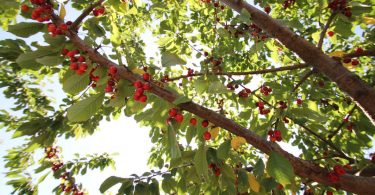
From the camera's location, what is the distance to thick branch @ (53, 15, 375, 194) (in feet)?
6.75

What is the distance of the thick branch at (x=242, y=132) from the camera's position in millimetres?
2057

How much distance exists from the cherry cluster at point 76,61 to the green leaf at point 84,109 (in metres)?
0.24

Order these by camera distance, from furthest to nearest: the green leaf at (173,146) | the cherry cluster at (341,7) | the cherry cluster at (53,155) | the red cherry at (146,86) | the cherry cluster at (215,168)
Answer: the cherry cluster at (53,155)
the cherry cluster at (341,7)
the cherry cluster at (215,168)
the red cherry at (146,86)
the green leaf at (173,146)

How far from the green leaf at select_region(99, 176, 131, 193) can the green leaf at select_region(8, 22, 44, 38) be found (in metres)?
1.34

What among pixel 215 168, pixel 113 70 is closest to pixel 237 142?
pixel 215 168

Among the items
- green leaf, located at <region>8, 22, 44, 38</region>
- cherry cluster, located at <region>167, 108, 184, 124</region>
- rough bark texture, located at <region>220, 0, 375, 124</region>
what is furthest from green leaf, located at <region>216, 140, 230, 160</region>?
green leaf, located at <region>8, 22, 44, 38</region>

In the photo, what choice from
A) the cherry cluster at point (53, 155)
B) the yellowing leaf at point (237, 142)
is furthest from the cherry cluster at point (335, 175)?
the cherry cluster at point (53, 155)

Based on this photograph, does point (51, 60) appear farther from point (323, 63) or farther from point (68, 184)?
point (68, 184)

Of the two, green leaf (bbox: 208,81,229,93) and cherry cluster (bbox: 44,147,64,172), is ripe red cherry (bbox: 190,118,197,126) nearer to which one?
green leaf (bbox: 208,81,229,93)

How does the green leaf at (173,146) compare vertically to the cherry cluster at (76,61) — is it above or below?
below

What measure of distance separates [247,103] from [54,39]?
222 centimetres

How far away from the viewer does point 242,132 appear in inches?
83.8

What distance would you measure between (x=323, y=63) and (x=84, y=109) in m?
2.25

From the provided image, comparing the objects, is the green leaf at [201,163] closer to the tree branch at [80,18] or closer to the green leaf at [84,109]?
the green leaf at [84,109]
